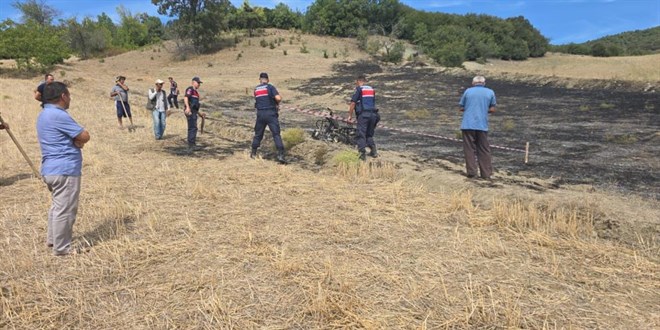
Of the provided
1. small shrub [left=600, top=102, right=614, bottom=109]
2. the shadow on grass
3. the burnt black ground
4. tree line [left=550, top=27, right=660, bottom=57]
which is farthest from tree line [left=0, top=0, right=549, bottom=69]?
the shadow on grass

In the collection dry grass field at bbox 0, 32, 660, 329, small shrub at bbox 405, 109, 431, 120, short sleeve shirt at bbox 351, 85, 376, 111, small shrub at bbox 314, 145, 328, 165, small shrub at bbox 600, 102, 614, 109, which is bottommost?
dry grass field at bbox 0, 32, 660, 329

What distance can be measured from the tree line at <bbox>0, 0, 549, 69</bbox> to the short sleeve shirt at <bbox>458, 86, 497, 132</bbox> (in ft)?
126

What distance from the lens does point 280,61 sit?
4494cm

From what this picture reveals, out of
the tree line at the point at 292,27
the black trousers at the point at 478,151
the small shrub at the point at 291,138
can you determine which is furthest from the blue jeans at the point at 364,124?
the tree line at the point at 292,27

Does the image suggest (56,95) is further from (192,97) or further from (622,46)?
(622,46)

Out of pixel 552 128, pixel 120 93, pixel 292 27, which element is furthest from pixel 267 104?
pixel 292 27

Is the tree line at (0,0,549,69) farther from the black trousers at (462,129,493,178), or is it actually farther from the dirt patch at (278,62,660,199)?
the black trousers at (462,129,493,178)

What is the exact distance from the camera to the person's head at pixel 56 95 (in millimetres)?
4523

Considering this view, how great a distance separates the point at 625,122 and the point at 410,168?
33.9 ft

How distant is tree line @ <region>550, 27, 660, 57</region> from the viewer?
73.9m

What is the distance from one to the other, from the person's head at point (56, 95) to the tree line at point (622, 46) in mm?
83733

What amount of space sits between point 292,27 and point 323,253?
227 ft

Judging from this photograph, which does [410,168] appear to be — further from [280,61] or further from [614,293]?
[280,61]

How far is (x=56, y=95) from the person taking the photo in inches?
179
